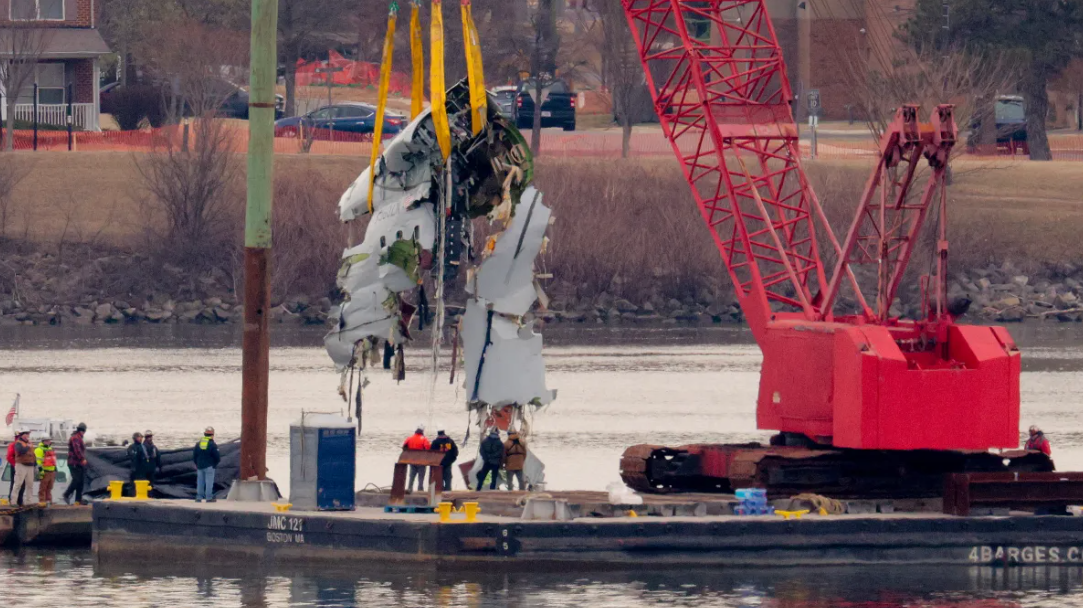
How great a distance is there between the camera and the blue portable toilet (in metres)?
35.1

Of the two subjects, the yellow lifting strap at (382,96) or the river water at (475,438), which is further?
the yellow lifting strap at (382,96)

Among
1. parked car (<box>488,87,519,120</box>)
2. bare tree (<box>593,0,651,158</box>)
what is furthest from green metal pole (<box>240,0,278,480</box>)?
bare tree (<box>593,0,651,158</box>)

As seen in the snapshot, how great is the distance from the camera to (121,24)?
123m

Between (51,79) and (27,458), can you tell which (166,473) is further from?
(51,79)

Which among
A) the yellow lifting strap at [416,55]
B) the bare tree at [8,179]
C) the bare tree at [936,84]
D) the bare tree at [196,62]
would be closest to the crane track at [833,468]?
the yellow lifting strap at [416,55]

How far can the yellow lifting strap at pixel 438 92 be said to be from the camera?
3516cm

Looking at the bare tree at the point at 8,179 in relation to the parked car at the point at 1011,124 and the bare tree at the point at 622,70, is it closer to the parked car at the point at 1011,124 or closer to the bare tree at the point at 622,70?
the bare tree at the point at 622,70

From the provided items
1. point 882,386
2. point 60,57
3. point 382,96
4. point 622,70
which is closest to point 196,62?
point 60,57

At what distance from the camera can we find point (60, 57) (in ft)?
354

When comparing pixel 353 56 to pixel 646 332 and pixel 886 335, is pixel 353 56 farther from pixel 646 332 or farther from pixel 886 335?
pixel 886 335

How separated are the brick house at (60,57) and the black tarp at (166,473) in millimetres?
69322

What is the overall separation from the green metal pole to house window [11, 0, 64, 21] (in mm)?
76638

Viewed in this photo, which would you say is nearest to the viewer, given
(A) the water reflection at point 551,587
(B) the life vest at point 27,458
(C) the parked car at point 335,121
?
(A) the water reflection at point 551,587

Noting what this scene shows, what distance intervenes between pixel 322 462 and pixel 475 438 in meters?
23.1
